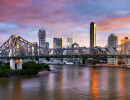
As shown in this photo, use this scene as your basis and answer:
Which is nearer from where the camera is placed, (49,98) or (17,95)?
(49,98)

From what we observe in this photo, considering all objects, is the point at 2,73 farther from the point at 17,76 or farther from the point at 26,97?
the point at 26,97

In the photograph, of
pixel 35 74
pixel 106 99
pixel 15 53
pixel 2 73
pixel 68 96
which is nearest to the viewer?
pixel 106 99

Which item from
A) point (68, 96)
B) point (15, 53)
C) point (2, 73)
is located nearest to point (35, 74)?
point (2, 73)

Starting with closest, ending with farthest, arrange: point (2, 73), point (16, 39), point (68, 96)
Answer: point (68, 96)
point (2, 73)
point (16, 39)

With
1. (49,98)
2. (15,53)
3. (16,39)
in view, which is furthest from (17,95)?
(16,39)

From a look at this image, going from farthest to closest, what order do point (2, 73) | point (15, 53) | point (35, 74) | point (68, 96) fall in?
1. point (15, 53)
2. point (35, 74)
3. point (2, 73)
4. point (68, 96)

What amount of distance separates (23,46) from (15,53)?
7.81 meters

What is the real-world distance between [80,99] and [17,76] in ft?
101

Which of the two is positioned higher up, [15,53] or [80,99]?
[15,53]

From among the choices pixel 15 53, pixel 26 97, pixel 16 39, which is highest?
pixel 16 39

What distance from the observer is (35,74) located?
59.9 metres

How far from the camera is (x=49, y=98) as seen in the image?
28.9m

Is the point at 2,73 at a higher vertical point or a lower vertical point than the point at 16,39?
lower

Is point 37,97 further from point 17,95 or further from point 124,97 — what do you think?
point 124,97
